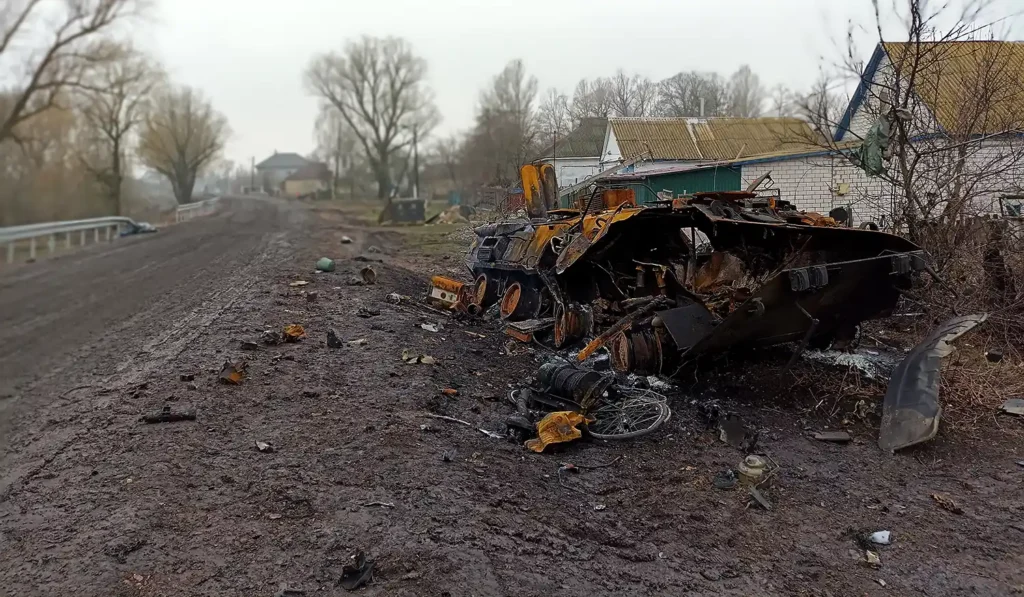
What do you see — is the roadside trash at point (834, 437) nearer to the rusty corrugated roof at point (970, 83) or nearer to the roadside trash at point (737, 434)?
the roadside trash at point (737, 434)

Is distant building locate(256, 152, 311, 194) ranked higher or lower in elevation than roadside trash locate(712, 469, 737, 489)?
higher

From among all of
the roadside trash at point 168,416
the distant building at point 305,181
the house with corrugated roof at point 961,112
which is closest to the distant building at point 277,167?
the distant building at point 305,181

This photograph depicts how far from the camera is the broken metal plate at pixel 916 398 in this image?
4.70m

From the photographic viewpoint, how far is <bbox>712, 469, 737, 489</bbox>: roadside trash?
4.16 m

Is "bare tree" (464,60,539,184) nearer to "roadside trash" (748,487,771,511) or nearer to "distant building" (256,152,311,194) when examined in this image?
"roadside trash" (748,487,771,511)

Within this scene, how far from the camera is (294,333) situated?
642cm

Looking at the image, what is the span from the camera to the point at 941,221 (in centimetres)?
714

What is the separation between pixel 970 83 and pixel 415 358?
6.55m

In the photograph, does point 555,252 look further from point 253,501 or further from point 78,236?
point 78,236

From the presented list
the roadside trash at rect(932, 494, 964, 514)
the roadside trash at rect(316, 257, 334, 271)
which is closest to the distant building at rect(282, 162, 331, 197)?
the roadside trash at rect(316, 257, 334, 271)

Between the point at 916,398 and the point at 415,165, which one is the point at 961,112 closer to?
the point at 916,398

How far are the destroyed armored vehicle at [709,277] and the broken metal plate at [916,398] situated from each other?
657mm

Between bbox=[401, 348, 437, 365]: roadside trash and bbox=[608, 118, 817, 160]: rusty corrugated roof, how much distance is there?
1005cm

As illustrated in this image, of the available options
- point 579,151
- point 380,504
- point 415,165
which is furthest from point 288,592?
point 415,165
